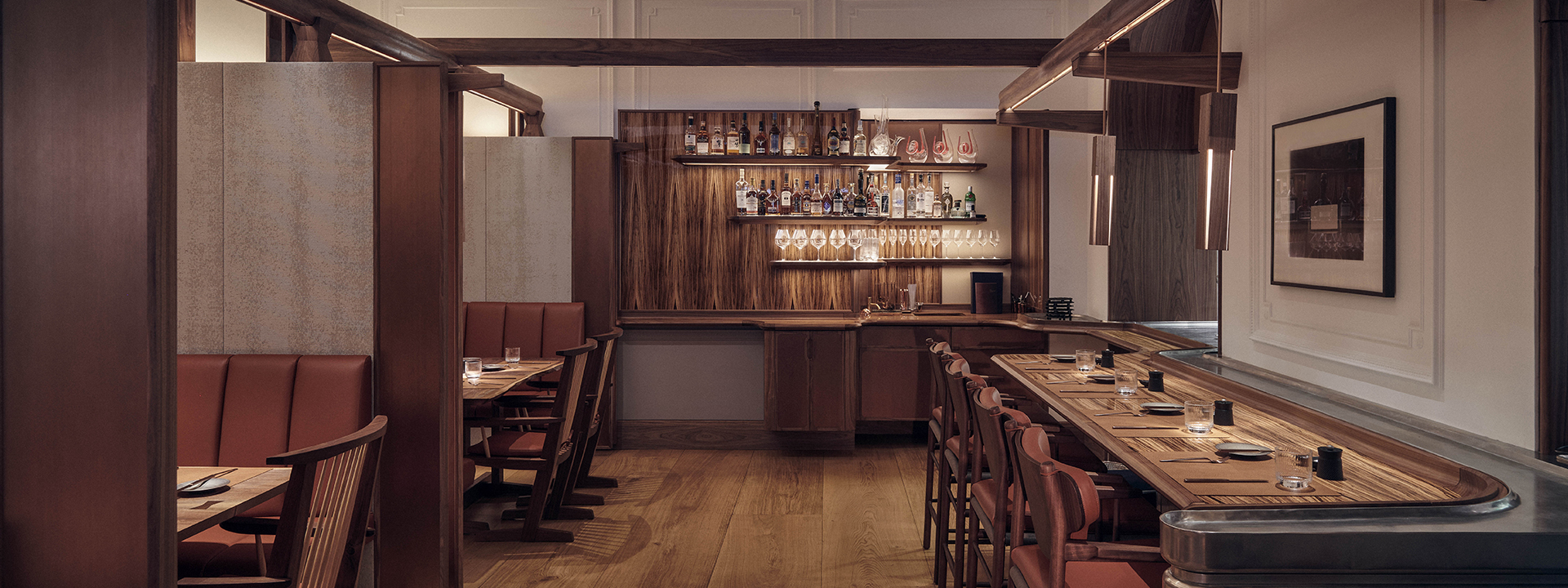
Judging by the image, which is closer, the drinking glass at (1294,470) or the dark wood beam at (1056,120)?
the drinking glass at (1294,470)

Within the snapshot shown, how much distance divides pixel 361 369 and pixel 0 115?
1517mm

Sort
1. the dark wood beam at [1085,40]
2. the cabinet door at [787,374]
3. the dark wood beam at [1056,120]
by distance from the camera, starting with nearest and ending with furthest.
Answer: the dark wood beam at [1085,40] < the dark wood beam at [1056,120] < the cabinet door at [787,374]

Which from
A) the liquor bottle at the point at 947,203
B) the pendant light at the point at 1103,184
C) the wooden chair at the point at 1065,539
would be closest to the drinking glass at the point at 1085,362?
the pendant light at the point at 1103,184

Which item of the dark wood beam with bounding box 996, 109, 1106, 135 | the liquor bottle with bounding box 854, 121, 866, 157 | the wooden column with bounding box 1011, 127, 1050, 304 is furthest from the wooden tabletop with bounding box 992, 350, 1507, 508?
the liquor bottle with bounding box 854, 121, 866, 157

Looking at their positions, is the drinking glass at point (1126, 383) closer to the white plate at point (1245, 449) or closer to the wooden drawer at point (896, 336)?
the white plate at point (1245, 449)

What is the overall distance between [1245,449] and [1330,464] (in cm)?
26

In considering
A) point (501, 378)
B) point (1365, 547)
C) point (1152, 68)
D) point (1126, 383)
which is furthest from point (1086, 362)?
point (501, 378)

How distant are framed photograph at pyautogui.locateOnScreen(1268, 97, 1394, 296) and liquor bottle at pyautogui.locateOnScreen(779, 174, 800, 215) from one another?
3.37m

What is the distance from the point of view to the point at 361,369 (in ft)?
10.2

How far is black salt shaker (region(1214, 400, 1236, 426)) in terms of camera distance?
2777 mm

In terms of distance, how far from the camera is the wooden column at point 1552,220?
7.25ft

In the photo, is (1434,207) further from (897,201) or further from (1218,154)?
(897,201)

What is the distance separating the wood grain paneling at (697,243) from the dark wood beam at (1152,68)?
10.2 ft

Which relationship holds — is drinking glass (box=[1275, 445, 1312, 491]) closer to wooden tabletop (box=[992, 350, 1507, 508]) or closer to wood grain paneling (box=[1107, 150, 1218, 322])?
wooden tabletop (box=[992, 350, 1507, 508])
